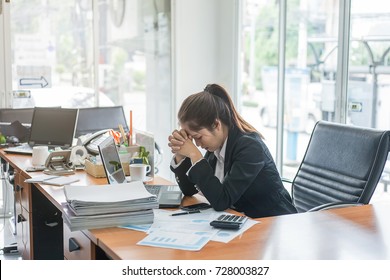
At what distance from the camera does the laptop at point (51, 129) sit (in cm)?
356

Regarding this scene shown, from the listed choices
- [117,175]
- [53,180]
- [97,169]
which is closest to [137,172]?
[117,175]

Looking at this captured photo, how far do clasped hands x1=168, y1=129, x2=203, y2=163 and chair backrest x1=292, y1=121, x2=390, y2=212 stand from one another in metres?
0.71

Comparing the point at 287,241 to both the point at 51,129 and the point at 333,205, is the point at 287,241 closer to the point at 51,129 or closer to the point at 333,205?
the point at 333,205

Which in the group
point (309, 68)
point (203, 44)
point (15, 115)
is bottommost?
point (15, 115)

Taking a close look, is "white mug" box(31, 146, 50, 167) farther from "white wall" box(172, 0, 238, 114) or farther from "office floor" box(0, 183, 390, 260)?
"white wall" box(172, 0, 238, 114)

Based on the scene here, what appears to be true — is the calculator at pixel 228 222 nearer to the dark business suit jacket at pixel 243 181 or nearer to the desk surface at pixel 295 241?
the desk surface at pixel 295 241

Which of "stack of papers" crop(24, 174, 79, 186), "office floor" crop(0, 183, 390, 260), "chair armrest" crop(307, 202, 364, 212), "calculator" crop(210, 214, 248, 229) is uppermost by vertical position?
"calculator" crop(210, 214, 248, 229)

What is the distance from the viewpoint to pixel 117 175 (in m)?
2.46

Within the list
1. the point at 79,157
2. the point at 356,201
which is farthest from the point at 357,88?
the point at 79,157

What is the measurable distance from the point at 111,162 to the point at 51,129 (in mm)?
1386

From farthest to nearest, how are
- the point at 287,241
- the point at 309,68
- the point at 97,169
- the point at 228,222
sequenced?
the point at 309,68
the point at 97,169
the point at 228,222
the point at 287,241

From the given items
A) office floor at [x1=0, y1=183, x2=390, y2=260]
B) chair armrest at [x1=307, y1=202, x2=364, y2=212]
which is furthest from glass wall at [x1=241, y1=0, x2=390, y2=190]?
chair armrest at [x1=307, y1=202, x2=364, y2=212]

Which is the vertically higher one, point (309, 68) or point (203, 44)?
point (203, 44)

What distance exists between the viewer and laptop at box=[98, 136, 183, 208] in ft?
7.40
